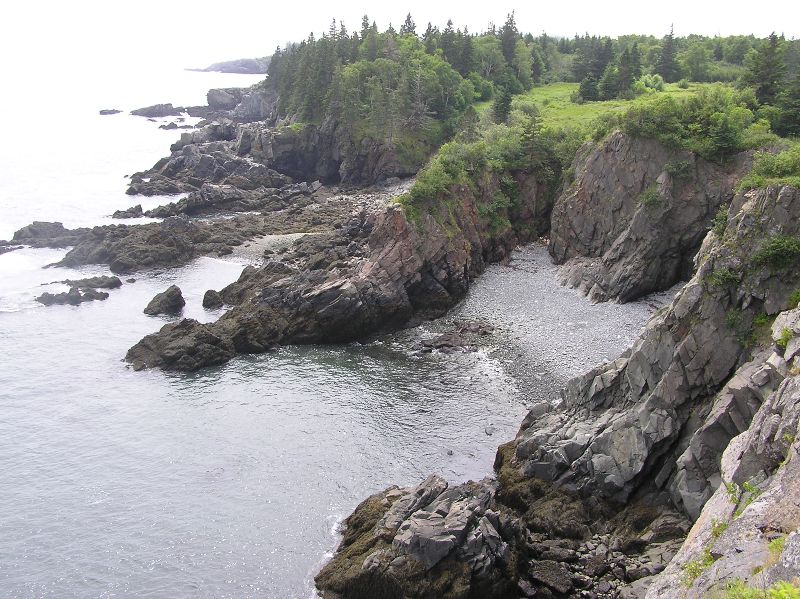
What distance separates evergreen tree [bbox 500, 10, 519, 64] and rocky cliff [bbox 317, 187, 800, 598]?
10632 centimetres

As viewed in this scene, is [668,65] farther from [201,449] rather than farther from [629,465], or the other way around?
[201,449]

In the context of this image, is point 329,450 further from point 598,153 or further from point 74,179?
point 74,179

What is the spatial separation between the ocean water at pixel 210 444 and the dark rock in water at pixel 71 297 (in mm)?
1325

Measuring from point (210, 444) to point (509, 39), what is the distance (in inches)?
4609

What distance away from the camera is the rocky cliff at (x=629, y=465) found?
28.1 metres

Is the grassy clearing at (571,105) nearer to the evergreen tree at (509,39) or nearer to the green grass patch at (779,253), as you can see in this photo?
the evergreen tree at (509,39)

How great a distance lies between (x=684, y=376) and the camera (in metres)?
32.9

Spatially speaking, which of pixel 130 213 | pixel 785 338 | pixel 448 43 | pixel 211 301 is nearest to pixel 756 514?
pixel 785 338

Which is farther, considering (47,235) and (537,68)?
(537,68)

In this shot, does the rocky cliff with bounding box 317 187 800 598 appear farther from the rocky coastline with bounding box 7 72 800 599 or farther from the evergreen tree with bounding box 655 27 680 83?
the evergreen tree with bounding box 655 27 680 83

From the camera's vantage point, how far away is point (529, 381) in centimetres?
4725

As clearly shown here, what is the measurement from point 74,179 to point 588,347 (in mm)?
109441

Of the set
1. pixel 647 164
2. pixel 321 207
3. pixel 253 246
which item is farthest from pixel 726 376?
pixel 321 207

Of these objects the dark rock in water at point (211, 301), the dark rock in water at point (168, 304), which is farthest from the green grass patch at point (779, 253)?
the dark rock in water at point (168, 304)
